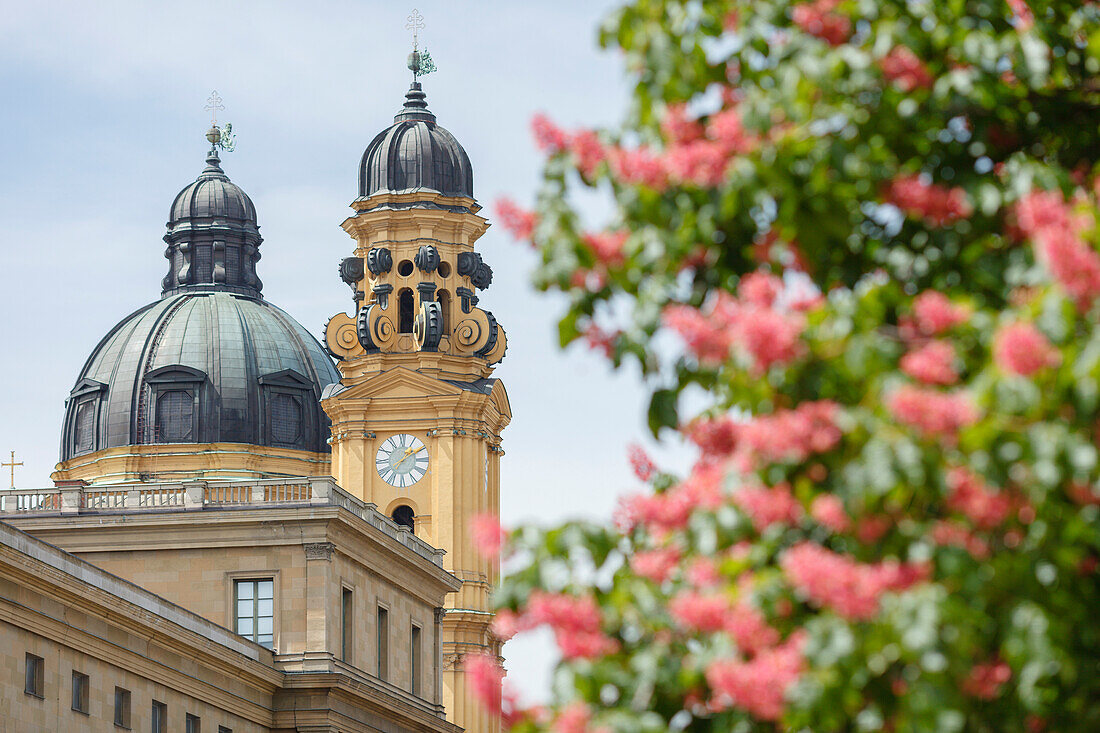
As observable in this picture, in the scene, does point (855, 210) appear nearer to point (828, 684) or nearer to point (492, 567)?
point (828, 684)

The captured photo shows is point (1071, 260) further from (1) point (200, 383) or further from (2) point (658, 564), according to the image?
(1) point (200, 383)

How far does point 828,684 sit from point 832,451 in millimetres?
1251

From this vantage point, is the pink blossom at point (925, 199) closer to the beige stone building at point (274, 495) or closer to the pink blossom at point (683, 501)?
the pink blossom at point (683, 501)

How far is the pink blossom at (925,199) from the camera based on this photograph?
12398 mm

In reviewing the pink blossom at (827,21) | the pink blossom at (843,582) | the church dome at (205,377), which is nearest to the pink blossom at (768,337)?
the pink blossom at (843,582)

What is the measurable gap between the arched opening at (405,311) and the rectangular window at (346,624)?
33041 mm

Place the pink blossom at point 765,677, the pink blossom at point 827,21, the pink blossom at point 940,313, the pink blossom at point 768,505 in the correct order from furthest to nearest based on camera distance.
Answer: the pink blossom at point 827,21, the pink blossom at point 768,505, the pink blossom at point 940,313, the pink blossom at point 765,677

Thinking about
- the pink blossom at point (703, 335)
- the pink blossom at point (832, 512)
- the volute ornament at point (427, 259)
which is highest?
the volute ornament at point (427, 259)

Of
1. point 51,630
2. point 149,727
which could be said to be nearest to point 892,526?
point 51,630

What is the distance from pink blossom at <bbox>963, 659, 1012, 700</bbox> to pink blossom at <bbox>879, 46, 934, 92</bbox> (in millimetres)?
3327

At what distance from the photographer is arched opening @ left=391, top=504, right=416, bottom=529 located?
315ft

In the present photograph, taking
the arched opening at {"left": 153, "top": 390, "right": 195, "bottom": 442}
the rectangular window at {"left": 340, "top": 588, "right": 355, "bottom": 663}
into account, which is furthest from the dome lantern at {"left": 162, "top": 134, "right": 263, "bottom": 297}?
the rectangular window at {"left": 340, "top": 588, "right": 355, "bottom": 663}

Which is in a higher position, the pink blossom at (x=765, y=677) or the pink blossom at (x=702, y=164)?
the pink blossom at (x=702, y=164)

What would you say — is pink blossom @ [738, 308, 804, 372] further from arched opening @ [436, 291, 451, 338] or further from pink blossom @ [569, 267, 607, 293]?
arched opening @ [436, 291, 451, 338]
